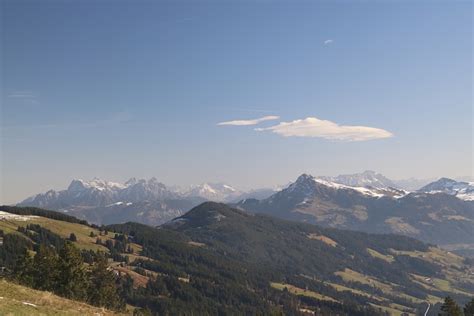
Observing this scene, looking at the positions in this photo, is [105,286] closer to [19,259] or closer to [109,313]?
[19,259]

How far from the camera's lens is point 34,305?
33500 millimetres

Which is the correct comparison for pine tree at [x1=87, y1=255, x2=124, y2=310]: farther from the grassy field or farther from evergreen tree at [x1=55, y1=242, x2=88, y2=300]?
the grassy field

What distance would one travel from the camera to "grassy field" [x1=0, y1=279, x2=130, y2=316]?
30938 mm

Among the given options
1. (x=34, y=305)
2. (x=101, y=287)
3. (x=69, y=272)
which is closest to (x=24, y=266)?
(x=101, y=287)

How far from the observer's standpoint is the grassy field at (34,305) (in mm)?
30938

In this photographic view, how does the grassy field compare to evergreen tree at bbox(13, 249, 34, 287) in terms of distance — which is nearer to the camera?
the grassy field

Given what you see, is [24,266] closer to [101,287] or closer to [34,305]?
[101,287]

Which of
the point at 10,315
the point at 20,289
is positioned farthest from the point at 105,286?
the point at 10,315

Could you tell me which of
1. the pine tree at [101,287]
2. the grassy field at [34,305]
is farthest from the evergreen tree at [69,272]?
the grassy field at [34,305]

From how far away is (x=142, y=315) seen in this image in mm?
106125

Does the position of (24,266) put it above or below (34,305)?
below

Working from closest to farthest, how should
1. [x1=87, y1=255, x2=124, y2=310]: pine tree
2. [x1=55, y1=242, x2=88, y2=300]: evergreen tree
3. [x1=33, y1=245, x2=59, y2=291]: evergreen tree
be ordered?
1. [x1=55, y1=242, x2=88, y2=300]: evergreen tree
2. [x1=33, y1=245, x2=59, y2=291]: evergreen tree
3. [x1=87, y1=255, x2=124, y2=310]: pine tree

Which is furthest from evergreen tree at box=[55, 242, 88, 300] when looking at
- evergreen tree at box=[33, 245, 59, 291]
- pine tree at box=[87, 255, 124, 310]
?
pine tree at box=[87, 255, 124, 310]

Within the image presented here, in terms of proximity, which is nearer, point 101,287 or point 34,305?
point 34,305
